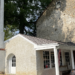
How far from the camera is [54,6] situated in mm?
19047

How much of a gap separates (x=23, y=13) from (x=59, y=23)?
5808 mm

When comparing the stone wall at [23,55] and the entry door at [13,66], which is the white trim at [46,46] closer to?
the stone wall at [23,55]

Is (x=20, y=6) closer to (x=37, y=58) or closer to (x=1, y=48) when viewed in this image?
(x=1, y=48)

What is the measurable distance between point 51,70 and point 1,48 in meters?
5.32

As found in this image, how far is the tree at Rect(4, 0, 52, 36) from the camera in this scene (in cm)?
2058

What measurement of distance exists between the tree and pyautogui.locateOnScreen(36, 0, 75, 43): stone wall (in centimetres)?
273

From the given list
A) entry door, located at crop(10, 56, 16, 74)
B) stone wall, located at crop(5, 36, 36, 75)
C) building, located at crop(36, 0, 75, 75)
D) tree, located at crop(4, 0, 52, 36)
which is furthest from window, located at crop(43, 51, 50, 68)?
tree, located at crop(4, 0, 52, 36)

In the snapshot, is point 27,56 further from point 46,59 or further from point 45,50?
point 46,59

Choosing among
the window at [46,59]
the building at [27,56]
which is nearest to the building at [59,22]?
the window at [46,59]

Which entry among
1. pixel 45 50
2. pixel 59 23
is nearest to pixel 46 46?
pixel 45 50

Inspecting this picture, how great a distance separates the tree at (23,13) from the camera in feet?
67.5

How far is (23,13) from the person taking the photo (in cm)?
2100

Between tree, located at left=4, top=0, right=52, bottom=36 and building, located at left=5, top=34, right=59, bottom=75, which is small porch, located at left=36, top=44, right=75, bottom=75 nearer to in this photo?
building, located at left=5, top=34, right=59, bottom=75

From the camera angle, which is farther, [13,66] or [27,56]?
[13,66]
